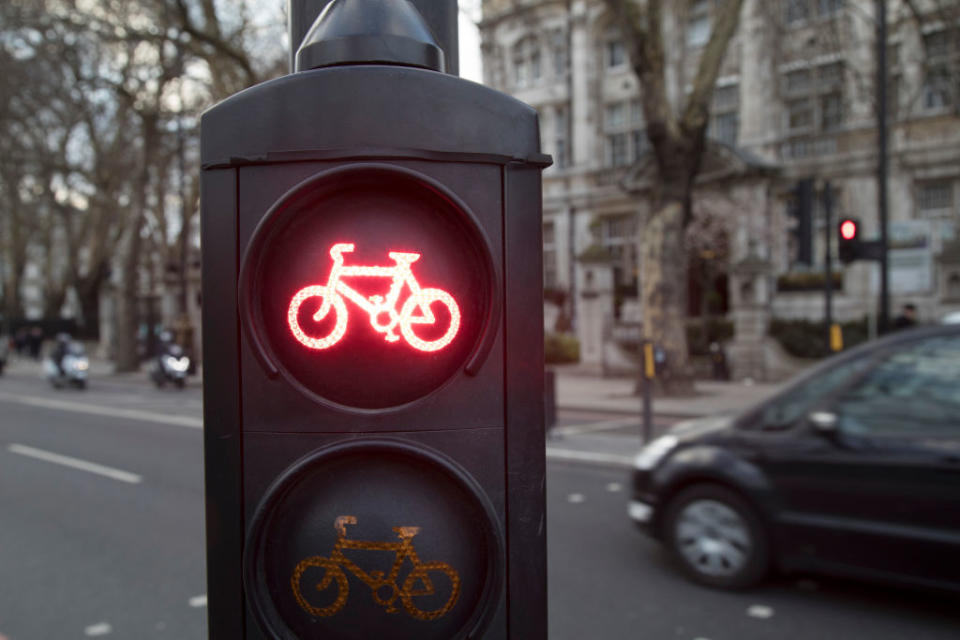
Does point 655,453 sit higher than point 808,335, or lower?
lower

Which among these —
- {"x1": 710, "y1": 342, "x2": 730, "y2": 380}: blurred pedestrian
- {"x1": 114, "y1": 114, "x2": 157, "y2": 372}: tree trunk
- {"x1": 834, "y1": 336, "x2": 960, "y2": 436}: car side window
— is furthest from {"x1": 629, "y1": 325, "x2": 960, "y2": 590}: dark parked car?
{"x1": 114, "y1": 114, "x2": 157, "y2": 372}: tree trunk

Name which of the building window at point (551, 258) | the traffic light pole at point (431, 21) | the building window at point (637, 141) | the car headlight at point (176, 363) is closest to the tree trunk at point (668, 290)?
the car headlight at point (176, 363)

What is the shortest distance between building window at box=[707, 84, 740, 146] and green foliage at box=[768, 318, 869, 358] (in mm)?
8358

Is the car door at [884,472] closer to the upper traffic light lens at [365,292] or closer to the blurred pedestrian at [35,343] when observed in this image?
the upper traffic light lens at [365,292]

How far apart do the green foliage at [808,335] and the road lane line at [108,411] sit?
1423 cm

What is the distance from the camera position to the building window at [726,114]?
25.9 m

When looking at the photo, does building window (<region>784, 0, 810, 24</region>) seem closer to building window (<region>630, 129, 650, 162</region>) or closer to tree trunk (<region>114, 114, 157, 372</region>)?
building window (<region>630, 129, 650, 162</region>)

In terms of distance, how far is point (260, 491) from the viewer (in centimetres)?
121

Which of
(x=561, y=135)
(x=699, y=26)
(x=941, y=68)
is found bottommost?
(x=941, y=68)

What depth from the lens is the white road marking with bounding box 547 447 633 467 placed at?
8758 millimetres

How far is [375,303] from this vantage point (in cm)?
119

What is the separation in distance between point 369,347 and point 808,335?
2027cm

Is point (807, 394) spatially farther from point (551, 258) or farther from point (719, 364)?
point (551, 258)

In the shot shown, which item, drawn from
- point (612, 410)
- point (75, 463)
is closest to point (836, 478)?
point (75, 463)
